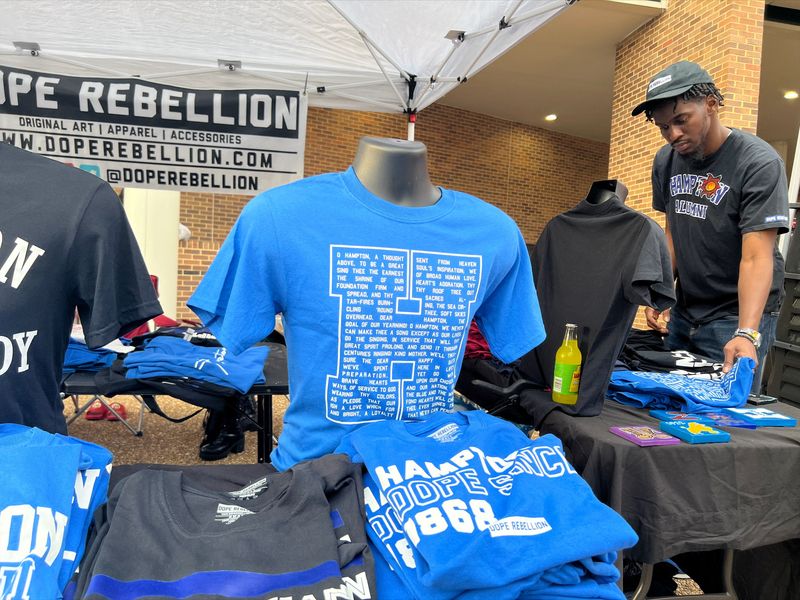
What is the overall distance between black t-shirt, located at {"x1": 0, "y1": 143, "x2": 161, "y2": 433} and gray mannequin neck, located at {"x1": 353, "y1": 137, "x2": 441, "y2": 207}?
0.51m

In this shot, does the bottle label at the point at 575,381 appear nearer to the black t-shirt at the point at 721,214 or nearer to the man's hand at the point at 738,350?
the man's hand at the point at 738,350

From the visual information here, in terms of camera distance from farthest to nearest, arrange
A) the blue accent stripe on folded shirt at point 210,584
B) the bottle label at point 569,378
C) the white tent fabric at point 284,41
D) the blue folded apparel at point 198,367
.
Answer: the white tent fabric at point 284,41 < the blue folded apparel at point 198,367 < the bottle label at point 569,378 < the blue accent stripe on folded shirt at point 210,584

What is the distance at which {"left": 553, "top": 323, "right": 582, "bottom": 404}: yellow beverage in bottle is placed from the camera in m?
1.53

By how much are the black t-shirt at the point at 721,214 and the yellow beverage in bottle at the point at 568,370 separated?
0.72 m

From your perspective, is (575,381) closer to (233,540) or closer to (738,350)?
(738,350)

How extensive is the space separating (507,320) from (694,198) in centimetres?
114

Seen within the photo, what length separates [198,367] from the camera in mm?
2180

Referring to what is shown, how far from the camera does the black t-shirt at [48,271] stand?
1.00 meters

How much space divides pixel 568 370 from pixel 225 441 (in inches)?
94.7

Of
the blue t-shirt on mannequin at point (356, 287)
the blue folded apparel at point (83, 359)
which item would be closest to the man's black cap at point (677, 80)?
the blue t-shirt on mannequin at point (356, 287)

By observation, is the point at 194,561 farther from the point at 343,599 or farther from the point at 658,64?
the point at 658,64

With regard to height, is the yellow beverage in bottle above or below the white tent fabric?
below

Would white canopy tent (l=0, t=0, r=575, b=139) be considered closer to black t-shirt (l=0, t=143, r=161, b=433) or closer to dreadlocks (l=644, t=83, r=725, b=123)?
dreadlocks (l=644, t=83, r=725, b=123)

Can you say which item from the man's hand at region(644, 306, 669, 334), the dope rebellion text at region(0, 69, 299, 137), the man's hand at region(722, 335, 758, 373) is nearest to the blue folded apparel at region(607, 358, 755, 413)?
the man's hand at region(722, 335, 758, 373)
